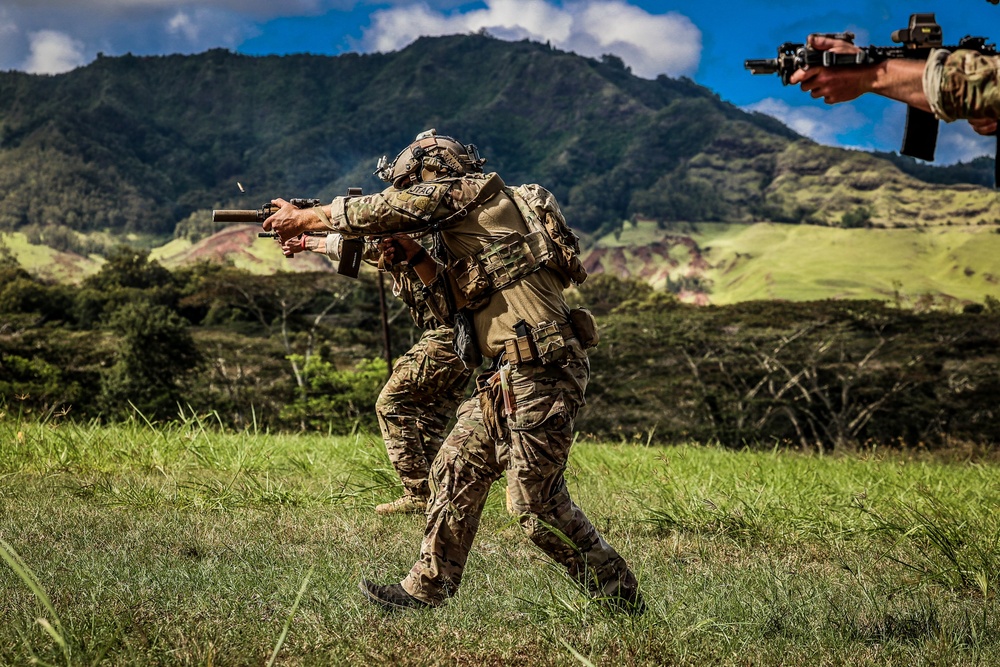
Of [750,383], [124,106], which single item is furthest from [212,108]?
[750,383]

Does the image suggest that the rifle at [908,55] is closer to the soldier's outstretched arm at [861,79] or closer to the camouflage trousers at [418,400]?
the soldier's outstretched arm at [861,79]

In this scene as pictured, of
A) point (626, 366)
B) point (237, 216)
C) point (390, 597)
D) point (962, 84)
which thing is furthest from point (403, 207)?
point (626, 366)

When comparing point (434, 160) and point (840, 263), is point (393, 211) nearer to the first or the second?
point (434, 160)

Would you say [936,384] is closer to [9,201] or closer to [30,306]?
[30,306]

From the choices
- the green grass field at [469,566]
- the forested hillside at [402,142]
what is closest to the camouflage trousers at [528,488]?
the green grass field at [469,566]

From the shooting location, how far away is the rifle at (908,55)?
9.46 feet

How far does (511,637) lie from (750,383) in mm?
25113

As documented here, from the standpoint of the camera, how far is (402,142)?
137625mm

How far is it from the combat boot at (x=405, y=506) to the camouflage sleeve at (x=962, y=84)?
4.00 meters

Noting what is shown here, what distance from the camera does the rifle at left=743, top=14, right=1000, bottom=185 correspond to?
113 inches

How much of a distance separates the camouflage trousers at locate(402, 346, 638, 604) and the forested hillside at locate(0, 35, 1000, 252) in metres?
76.9

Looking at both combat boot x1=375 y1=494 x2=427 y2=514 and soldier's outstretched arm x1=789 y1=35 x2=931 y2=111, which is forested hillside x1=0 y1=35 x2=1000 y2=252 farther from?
soldier's outstretched arm x1=789 y1=35 x2=931 y2=111

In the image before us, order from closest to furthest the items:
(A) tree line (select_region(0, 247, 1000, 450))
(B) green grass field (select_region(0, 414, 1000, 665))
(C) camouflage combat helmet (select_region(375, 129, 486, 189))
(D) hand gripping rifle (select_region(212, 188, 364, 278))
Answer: (B) green grass field (select_region(0, 414, 1000, 665)), (C) camouflage combat helmet (select_region(375, 129, 486, 189)), (D) hand gripping rifle (select_region(212, 188, 364, 278)), (A) tree line (select_region(0, 247, 1000, 450))

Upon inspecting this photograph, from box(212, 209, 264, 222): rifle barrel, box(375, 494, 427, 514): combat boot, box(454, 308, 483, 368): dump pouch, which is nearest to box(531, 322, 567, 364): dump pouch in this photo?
box(454, 308, 483, 368): dump pouch
